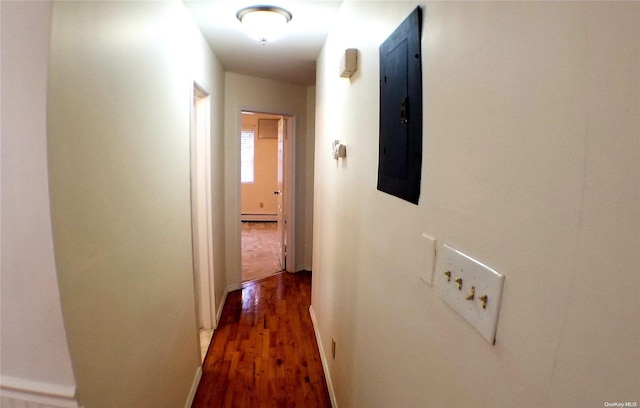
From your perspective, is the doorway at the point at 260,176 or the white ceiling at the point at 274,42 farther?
the doorway at the point at 260,176

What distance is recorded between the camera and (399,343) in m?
0.95

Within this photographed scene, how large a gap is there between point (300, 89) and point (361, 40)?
96.8 inches

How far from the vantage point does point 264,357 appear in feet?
7.87

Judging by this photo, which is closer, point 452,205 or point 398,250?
point 452,205

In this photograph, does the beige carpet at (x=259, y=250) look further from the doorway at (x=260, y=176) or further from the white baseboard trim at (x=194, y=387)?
the white baseboard trim at (x=194, y=387)

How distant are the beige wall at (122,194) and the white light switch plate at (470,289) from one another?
94 cm

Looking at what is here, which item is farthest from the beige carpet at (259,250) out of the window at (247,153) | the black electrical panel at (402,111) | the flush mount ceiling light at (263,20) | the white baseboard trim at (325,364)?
the black electrical panel at (402,111)

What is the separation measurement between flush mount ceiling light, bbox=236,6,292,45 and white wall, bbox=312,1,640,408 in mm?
1117

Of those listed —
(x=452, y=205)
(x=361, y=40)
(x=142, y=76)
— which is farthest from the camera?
(x=361, y=40)

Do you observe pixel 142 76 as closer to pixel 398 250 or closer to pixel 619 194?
pixel 398 250

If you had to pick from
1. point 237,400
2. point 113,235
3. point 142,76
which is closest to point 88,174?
point 113,235

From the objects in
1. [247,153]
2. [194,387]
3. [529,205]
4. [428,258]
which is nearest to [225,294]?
[194,387]

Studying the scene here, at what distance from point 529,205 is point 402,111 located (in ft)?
1.74

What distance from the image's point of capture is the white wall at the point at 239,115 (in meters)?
3.27
